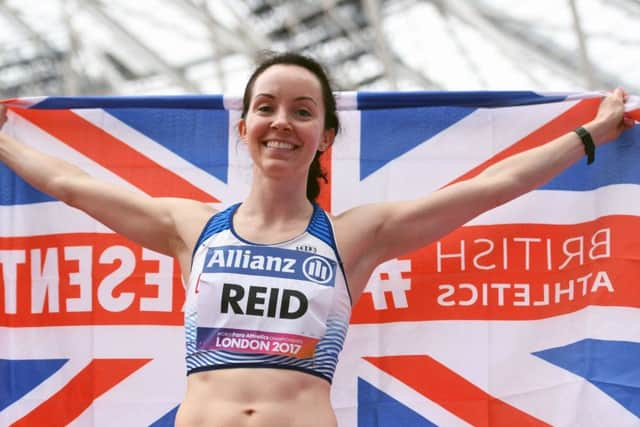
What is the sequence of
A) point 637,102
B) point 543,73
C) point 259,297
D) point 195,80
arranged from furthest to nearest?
point 195,80 < point 543,73 < point 637,102 < point 259,297

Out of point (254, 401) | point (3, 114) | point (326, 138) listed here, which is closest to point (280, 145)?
point (326, 138)

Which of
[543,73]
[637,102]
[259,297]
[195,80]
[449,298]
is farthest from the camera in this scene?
[195,80]

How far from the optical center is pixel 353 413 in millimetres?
4547

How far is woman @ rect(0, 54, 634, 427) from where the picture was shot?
334 centimetres

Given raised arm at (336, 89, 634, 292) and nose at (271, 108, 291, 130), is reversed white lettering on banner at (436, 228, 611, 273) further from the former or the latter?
nose at (271, 108, 291, 130)

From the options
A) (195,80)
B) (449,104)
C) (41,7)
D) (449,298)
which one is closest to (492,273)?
(449,298)

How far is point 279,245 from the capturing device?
3.46m

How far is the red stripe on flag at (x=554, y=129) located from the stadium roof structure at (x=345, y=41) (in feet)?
58.3

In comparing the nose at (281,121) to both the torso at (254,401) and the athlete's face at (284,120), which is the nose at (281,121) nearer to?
the athlete's face at (284,120)

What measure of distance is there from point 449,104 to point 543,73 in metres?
21.8

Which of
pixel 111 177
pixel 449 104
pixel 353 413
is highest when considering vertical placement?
pixel 449 104

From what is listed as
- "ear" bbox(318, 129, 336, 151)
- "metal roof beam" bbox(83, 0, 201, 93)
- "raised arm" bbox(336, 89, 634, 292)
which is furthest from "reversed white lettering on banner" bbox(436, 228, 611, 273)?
"metal roof beam" bbox(83, 0, 201, 93)

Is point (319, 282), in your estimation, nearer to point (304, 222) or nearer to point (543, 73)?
point (304, 222)

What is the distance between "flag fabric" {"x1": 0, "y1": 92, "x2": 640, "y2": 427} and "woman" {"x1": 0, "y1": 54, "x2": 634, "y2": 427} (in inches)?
32.8
